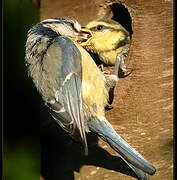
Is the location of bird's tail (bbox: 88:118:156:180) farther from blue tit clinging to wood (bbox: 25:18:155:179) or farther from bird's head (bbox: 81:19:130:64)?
bird's head (bbox: 81:19:130:64)

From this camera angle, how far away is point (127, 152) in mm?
2109

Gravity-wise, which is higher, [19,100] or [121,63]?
[121,63]

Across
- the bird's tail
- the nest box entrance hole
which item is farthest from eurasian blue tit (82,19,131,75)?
the bird's tail

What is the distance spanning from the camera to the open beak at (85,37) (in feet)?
8.26

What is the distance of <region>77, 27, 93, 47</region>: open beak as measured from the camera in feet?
8.26

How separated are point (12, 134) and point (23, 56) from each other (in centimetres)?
46

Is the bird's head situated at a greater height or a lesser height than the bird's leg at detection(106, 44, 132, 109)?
greater

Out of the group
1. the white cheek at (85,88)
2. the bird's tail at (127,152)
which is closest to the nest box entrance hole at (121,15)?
the white cheek at (85,88)

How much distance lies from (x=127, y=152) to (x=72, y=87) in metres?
0.41

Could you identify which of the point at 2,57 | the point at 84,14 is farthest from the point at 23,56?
the point at 84,14

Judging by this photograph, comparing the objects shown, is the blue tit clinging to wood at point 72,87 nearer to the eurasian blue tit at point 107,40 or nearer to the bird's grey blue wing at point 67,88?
the bird's grey blue wing at point 67,88

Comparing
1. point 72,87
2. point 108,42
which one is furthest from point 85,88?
point 108,42

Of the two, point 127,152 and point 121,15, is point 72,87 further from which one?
point 121,15

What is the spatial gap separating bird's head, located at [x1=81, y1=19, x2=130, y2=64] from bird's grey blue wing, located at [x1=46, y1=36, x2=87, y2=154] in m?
0.21
